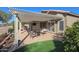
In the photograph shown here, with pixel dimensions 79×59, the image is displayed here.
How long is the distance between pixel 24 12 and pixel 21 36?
348 mm

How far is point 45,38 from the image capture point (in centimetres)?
1205

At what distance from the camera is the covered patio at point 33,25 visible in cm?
1199

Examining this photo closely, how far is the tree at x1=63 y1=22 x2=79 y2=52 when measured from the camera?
12.0 meters

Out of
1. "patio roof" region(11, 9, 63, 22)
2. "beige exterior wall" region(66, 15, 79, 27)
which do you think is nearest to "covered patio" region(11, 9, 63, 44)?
"patio roof" region(11, 9, 63, 22)

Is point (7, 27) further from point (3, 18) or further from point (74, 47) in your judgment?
point (74, 47)

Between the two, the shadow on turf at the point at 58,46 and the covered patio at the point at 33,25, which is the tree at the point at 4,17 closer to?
the covered patio at the point at 33,25

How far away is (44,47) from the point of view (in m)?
12.0

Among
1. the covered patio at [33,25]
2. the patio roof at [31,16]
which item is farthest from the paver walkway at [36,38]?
the patio roof at [31,16]
